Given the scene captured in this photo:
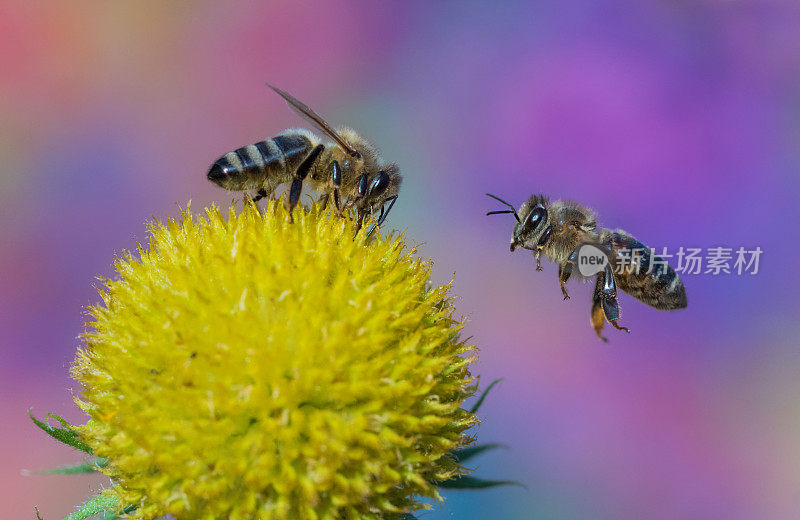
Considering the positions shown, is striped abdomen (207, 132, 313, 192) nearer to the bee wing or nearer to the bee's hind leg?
the bee wing

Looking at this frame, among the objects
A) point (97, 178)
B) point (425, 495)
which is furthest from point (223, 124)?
point (425, 495)

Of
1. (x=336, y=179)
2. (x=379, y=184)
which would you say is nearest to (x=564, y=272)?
(x=379, y=184)

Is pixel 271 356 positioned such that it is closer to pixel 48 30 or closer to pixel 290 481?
pixel 290 481

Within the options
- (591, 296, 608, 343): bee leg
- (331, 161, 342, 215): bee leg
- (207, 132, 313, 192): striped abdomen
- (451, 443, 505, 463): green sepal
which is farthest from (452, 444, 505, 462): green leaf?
(207, 132, 313, 192): striped abdomen

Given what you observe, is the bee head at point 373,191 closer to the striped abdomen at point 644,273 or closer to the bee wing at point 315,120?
the bee wing at point 315,120

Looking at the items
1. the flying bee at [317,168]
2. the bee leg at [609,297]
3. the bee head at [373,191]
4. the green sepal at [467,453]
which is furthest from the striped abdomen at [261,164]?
the bee leg at [609,297]
